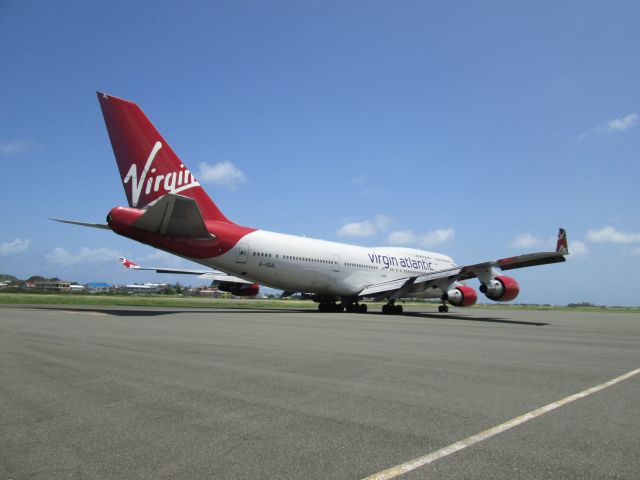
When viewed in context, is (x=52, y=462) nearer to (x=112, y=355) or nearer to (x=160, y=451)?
(x=160, y=451)

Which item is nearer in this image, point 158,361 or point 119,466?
point 119,466

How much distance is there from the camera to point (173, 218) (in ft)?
60.1

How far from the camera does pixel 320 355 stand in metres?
8.16

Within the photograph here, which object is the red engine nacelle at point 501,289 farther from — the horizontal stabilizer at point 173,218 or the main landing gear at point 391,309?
the horizontal stabilizer at point 173,218

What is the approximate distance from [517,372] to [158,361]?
5348 mm

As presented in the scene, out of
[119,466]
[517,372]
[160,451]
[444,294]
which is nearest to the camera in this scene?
[119,466]

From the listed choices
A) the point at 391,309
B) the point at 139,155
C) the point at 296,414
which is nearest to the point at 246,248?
the point at 139,155

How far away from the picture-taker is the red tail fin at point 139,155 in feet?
61.6

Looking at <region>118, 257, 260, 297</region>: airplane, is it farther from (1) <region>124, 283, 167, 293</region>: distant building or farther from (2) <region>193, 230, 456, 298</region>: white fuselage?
(1) <region>124, 283, 167, 293</region>: distant building

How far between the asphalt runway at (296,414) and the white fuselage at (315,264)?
585 inches

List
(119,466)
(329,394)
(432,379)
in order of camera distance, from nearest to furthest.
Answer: (119,466), (329,394), (432,379)

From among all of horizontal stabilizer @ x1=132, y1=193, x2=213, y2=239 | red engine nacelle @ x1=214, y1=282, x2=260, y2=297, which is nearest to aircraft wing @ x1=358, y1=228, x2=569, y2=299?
red engine nacelle @ x1=214, y1=282, x2=260, y2=297

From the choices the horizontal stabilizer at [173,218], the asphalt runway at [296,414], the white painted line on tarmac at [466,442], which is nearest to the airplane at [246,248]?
the horizontal stabilizer at [173,218]

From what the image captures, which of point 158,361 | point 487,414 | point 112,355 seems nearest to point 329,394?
point 487,414
